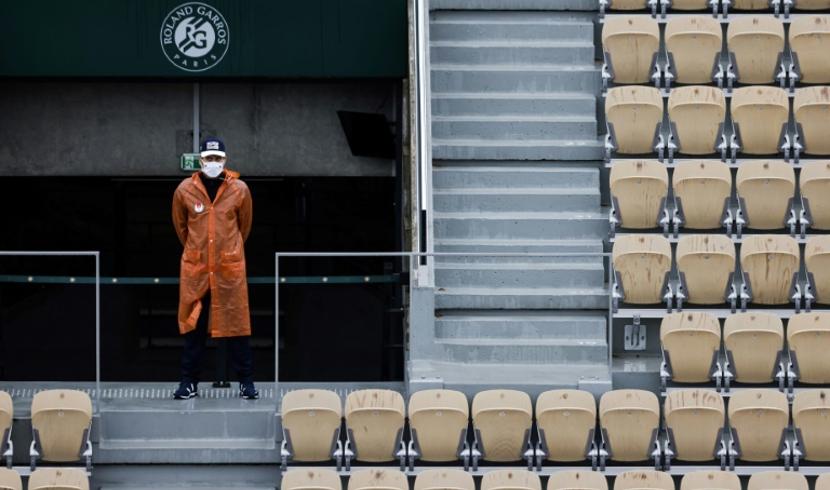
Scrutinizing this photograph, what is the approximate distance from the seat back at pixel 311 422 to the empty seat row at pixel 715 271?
2.35 meters

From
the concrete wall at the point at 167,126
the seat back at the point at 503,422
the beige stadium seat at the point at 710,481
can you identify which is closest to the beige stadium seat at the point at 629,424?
the seat back at the point at 503,422

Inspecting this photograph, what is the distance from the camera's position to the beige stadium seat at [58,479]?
36.6ft

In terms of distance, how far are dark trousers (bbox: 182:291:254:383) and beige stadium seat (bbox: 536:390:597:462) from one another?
6.60ft

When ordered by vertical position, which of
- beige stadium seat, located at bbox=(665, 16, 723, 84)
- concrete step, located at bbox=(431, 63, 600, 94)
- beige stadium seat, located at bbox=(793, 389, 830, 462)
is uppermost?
beige stadium seat, located at bbox=(665, 16, 723, 84)

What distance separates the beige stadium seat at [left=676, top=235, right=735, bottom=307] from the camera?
13.0 m

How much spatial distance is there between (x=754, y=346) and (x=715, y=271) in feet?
2.59

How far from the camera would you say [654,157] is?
14.1 metres

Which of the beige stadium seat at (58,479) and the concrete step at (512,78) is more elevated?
the concrete step at (512,78)

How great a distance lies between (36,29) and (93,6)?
0.49 metres

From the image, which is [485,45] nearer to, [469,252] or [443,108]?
[443,108]

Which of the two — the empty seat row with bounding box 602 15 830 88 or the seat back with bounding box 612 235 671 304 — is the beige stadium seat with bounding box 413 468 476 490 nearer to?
the seat back with bounding box 612 235 671 304

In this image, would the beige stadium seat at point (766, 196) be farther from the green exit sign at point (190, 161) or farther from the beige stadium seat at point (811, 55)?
the green exit sign at point (190, 161)

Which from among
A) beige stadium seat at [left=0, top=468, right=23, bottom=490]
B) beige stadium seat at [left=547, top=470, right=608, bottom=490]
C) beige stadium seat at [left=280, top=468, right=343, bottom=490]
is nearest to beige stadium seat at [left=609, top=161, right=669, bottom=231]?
beige stadium seat at [left=547, top=470, right=608, bottom=490]

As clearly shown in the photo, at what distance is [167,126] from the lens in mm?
15484
